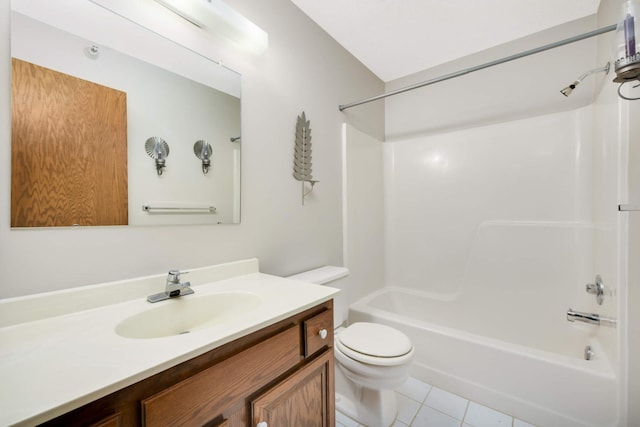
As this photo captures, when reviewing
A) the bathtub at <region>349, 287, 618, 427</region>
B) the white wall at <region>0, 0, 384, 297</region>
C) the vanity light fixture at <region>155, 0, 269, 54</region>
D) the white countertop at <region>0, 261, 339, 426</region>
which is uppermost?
the vanity light fixture at <region>155, 0, 269, 54</region>

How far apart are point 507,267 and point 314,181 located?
162cm

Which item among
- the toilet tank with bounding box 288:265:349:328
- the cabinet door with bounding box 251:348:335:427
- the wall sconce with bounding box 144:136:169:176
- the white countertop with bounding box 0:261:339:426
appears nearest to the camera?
the white countertop with bounding box 0:261:339:426

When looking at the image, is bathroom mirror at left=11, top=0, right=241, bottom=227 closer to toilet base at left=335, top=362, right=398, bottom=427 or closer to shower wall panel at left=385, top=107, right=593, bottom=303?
toilet base at left=335, top=362, right=398, bottom=427

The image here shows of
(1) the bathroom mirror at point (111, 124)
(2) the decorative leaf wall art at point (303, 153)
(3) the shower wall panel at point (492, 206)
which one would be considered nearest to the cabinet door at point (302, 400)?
(1) the bathroom mirror at point (111, 124)

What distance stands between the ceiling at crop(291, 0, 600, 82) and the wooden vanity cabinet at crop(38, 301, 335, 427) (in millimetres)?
1778

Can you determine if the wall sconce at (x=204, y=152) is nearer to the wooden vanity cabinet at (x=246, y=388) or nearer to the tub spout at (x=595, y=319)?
the wooden vanity cabinet at (x=246, y=388)

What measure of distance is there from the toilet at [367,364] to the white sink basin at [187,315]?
1.69 ft

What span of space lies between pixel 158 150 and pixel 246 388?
912 mm

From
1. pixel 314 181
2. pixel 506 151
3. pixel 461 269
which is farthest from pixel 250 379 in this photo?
pixel 506 151

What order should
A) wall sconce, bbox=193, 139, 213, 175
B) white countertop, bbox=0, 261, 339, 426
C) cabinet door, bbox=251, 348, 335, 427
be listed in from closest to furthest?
white countertop, bbox=0, 261, 339, 426 < cabinet door, bbox=251, 348, 335, 427 < wall sconce, bbox=193, 139, 213, 175

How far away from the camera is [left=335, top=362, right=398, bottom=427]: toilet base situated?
140 cm

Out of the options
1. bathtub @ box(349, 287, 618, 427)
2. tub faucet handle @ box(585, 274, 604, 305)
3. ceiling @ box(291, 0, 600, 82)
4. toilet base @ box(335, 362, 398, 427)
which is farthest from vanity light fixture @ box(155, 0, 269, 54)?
tub faucet handle @ box(585, 274, 604, 305)

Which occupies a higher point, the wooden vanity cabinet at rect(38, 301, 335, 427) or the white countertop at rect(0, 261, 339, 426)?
the white countertop at rect(0, 261, 339, 426)

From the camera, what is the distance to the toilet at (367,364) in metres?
1.28
